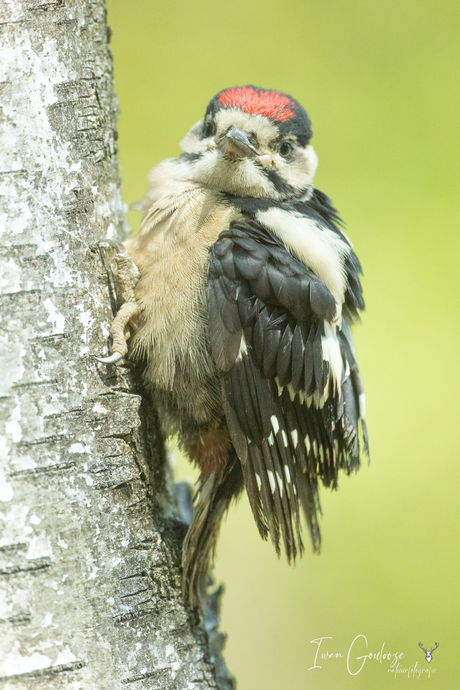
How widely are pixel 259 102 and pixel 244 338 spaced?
2.87ft

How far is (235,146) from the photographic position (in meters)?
1.86

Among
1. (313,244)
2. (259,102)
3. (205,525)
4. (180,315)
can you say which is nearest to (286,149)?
(259,102)

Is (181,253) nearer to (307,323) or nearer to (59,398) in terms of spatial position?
(307,323)

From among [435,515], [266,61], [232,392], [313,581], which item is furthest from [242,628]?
[266,61]

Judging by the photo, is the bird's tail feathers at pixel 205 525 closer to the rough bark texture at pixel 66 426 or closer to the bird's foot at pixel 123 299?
the rough bark texture at pixel 66 426

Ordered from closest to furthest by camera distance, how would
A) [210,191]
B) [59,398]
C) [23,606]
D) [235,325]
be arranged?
[23,606]
[59,398]
[235,325]
[210,191]

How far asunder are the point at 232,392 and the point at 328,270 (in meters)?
0.45

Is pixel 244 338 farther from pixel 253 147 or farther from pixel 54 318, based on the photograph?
pixel 253 147

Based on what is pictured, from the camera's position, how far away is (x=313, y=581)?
316 cm

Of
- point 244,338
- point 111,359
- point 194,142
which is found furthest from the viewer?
point 194,142

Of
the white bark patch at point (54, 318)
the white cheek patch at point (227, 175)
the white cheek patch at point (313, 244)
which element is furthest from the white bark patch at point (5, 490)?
the white cheek patch at point (227, 175)

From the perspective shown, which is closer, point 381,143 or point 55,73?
point 55,73

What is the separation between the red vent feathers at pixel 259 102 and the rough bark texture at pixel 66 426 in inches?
22.5

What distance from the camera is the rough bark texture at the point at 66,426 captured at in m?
1.21
